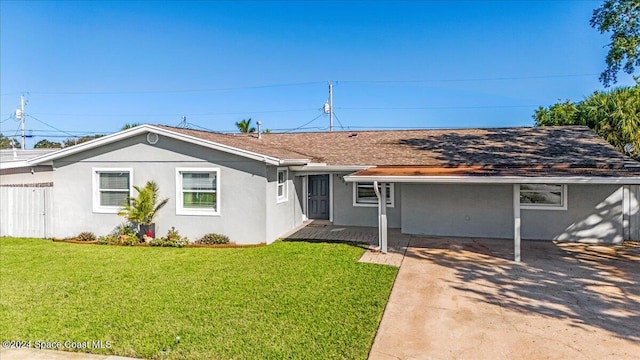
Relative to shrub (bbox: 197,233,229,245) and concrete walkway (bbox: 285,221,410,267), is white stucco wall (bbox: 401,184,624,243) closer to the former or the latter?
concrete walkway (bbox: 285,221,410,267)

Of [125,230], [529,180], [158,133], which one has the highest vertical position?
[158,133]

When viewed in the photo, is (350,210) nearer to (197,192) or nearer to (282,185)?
(282,185)

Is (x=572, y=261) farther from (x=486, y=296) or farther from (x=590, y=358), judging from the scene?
(x=590, y=358)

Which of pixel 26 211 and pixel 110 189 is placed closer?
pixel 110 189

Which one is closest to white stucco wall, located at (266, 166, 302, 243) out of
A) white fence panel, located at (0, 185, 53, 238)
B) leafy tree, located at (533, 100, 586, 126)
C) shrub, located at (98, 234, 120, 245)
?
shrub, located at (98, 234, 120, 245)

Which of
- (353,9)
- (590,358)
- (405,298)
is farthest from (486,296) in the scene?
(353,9)

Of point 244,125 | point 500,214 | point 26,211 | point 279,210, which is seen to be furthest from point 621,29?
point 244,125

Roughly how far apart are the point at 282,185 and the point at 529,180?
8.12 m

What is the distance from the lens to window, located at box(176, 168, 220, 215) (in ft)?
40.5

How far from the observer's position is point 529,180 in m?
9.34

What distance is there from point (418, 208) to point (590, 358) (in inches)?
357

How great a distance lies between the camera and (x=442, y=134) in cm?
1750

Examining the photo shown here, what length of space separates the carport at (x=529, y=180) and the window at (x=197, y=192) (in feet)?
15.7

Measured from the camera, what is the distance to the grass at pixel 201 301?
5219 millimetres
